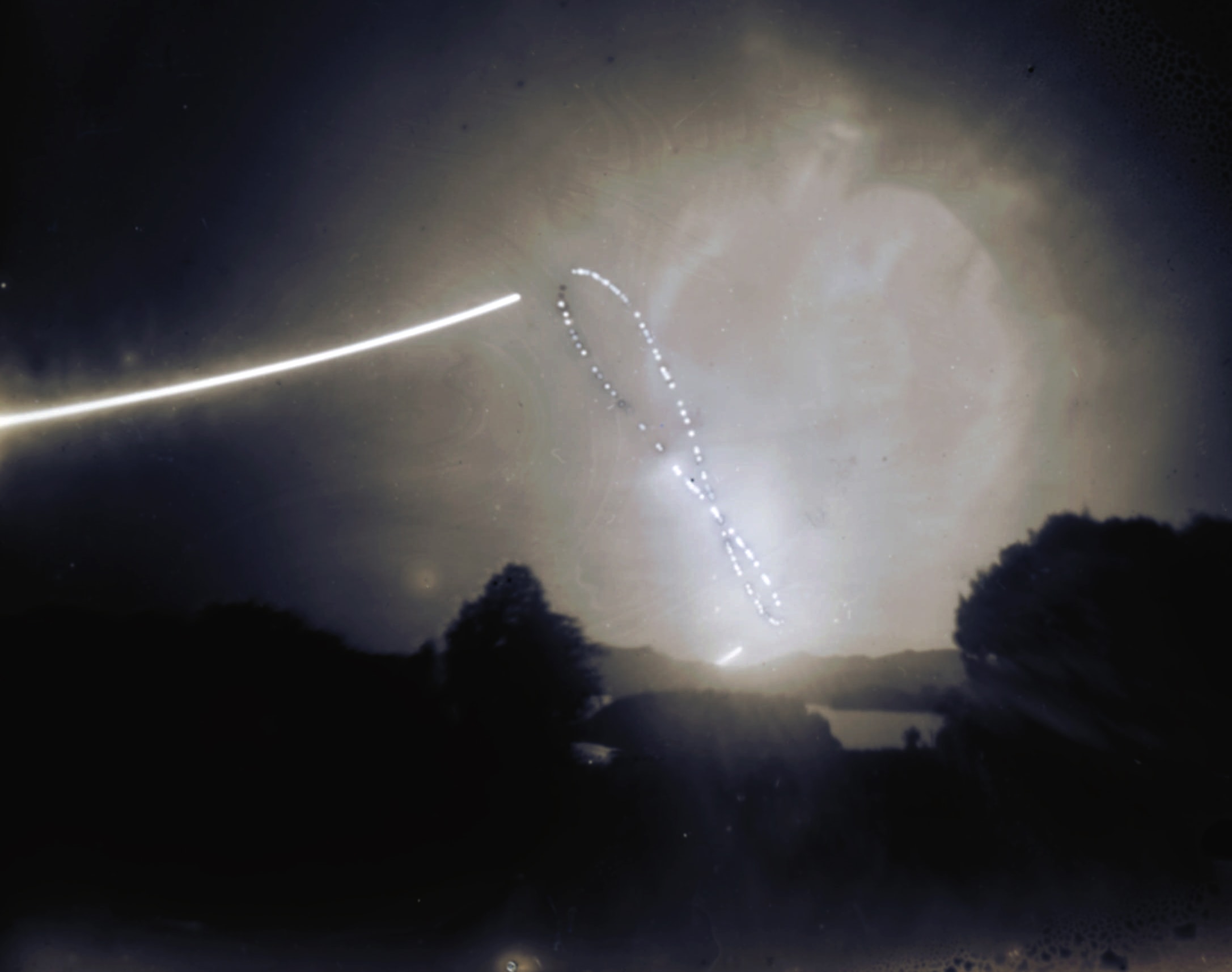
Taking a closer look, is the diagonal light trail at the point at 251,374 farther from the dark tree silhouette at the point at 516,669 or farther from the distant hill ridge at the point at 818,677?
the distant hill ridge at the point at 818,677

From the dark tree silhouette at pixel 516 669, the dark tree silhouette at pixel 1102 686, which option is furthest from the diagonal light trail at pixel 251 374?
the dark tree silhouette at pixel 1102 686

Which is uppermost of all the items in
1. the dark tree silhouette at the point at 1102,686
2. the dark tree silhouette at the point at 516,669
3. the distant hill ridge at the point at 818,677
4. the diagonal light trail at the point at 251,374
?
the diagonal light trail at the point at 251,374

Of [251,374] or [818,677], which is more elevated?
[251,374]

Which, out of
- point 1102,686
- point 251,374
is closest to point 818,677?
point 1102,686

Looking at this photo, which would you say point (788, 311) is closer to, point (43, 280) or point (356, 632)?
point (356, 632)

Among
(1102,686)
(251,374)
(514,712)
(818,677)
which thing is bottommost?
(1102,686)

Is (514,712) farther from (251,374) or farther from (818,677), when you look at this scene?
(251,374)

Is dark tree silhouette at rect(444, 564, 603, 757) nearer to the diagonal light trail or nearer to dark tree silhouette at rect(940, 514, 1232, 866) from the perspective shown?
the diagonal light trail
